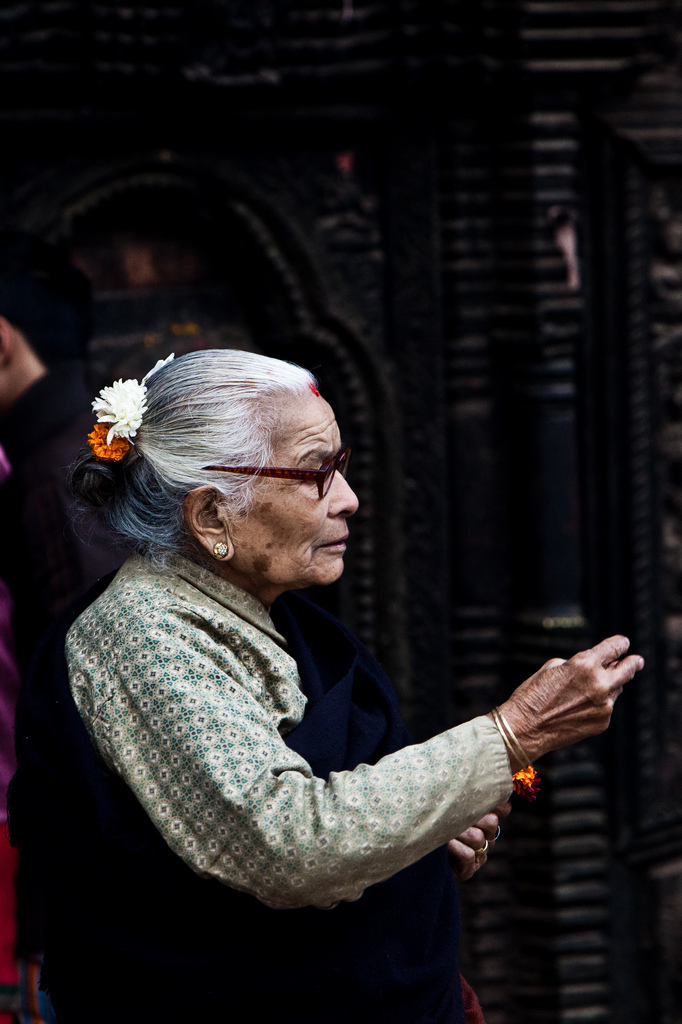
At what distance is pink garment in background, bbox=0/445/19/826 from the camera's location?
2.20 meters

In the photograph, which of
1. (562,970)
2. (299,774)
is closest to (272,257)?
(299,774)

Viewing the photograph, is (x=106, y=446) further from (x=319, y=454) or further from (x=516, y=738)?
(x=516, y=738)

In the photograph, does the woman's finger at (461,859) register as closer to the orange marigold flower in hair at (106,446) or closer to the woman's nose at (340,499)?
the woman's nose at (340,499)

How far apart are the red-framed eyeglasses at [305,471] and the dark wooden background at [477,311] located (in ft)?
4.62

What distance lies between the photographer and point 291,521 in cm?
176

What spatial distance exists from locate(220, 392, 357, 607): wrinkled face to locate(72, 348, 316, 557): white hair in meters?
0.02

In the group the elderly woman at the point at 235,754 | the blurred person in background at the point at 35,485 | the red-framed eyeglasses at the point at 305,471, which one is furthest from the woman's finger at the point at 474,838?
the blurred person in background at the point at 35,485

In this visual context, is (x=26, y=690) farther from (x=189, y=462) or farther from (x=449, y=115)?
(x=449, y=115)

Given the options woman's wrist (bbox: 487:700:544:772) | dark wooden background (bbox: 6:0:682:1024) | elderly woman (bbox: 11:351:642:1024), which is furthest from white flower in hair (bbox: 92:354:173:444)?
dark wooden background (bbox: 6:0:682:1024)

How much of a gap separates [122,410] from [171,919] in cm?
71

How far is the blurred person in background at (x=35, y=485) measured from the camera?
7.39 ft

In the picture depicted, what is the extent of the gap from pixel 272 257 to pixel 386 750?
5.49ft

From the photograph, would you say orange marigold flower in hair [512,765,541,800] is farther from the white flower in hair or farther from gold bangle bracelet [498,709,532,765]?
the white flower in hair

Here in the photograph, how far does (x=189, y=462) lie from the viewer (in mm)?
1706
